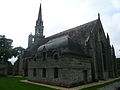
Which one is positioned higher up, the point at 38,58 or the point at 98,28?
the point at 98,28

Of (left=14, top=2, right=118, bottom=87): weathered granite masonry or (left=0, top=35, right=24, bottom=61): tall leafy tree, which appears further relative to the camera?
(left=0, top=35, right=24, bottom=61): tall leafy tree

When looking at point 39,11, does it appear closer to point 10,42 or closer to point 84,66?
point 10,42

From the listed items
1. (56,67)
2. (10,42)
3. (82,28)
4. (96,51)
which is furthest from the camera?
(10,42)

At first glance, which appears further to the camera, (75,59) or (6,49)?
(6,49)

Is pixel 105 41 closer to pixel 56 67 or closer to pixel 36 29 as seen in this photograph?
pixel 56 67

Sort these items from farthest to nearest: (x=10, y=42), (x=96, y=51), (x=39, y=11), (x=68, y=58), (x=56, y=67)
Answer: (x=39, y=11), (x=10, y=42), (x=96, y=51), (x=56, y=67), (x=68, y=58)

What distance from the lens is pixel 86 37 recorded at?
21.2 m

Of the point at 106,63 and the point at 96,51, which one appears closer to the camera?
the point at 96,51

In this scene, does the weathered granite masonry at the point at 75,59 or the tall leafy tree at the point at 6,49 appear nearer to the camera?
the weathered granite masonry at the point at 75,59

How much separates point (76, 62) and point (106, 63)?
11653 millimetres

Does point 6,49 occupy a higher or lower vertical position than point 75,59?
higher

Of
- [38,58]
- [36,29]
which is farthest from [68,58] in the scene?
[36,29]

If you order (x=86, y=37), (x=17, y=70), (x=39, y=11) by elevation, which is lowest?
(x=17, y=70)

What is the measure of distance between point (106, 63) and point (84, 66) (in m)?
9.59
